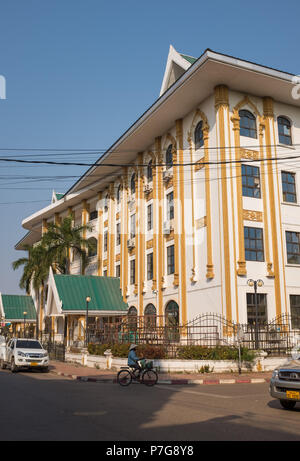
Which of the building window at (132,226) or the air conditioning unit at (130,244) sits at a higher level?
the building window at (132,226)

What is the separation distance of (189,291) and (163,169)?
31.1 feet

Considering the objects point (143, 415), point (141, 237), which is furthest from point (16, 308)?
point (143, 415)

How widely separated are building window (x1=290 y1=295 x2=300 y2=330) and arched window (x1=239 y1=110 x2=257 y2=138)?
31.8 feet

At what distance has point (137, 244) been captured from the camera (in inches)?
1396

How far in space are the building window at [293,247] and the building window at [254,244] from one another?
5.95 ft

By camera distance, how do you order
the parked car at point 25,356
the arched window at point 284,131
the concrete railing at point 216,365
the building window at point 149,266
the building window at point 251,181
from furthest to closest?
the building window at point 149,266, the arched window at point 284,131, the building window at point 251,181, the parked car at point 25,356, the concrete railing at point 216,365

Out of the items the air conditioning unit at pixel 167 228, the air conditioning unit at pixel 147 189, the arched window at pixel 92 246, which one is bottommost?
the air conditioning unit at pixel 167 228

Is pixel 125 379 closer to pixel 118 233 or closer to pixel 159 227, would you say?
pixel 159 227

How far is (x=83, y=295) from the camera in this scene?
3566 cm

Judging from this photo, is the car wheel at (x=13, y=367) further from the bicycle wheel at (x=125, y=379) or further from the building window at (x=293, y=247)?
the building window at (x=293, y=247)

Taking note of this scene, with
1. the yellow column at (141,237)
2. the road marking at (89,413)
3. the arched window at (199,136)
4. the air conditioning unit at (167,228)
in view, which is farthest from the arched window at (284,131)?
the road marking at (89,413)

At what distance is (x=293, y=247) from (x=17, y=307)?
119 feet

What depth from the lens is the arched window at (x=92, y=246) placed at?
42375mm
